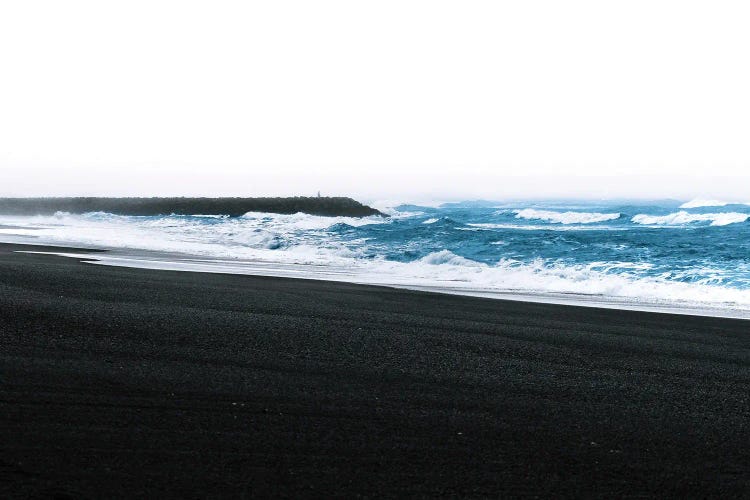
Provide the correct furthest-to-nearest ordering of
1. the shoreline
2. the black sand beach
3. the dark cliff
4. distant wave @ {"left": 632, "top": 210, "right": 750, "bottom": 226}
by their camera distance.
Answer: the dark cliff → distant wave @ {"left": 632, "top": 210, "right": 750, "bottom": 226} → the shoreline → the black sand beach

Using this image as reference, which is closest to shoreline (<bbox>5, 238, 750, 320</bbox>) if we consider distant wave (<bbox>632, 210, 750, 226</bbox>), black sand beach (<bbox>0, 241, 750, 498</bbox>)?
black sand beach (<bbox>0, 241, 750, 498</bbox>)

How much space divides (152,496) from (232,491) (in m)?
0.27

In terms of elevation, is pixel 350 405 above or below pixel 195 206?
below

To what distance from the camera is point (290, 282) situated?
1092cm

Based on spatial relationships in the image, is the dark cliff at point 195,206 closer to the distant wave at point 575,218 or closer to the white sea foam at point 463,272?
the distant wave at point 575,218

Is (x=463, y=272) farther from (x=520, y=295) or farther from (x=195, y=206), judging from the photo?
(x=195, y=206)

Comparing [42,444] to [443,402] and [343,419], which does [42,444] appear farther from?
[443,402]

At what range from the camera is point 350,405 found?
12.3 feet

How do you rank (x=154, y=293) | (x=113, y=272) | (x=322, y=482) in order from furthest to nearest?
(x=113, y=272), (x=154, y=293), (x=322, y=482)

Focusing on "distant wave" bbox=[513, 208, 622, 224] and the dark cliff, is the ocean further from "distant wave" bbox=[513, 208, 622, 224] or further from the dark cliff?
the dark cliff

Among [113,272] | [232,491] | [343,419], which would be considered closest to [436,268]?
[113,272]

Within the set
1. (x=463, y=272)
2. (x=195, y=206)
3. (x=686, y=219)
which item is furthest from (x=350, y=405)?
(x=195, y=206)

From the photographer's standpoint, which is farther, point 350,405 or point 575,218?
point 575,218

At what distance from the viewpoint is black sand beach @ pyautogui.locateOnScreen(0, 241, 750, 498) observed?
2729mm
